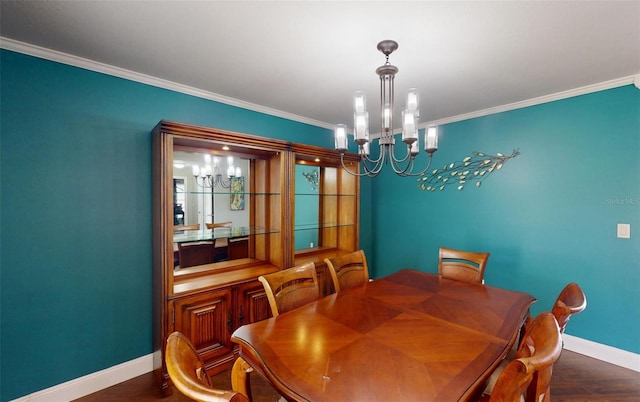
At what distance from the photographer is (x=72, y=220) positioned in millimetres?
1952

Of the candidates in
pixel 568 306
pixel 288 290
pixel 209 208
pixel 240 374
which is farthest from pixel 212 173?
pixel 568 306

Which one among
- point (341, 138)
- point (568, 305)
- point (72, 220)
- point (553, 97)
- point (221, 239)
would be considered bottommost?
point (568, 305)

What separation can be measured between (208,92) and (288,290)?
79.8 inches

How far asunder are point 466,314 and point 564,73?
2.14 meters

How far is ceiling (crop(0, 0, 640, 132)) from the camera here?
4.72 ft

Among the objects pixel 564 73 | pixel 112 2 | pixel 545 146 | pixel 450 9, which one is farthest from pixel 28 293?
pixel 545 146

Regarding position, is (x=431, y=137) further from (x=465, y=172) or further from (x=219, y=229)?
(x=219, y=229)

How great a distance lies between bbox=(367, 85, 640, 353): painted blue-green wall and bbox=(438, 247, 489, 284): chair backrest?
0.88 metres

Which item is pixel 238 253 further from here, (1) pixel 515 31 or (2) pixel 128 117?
(1) pixel 515 31

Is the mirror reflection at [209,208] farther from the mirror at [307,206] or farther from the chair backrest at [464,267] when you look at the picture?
the chair backrest at [464,267]

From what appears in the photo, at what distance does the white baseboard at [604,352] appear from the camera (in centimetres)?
228

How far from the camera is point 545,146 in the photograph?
2707 millimetres

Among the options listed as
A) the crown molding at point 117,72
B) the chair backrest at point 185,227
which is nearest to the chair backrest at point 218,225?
the chair backrest at point 185,227

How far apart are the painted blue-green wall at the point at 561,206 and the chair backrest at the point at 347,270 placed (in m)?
1.63
